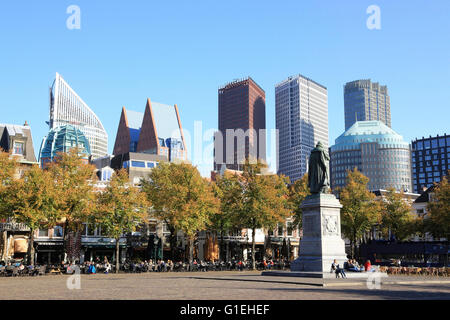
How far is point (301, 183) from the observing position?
234 ft

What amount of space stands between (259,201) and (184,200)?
9235 millimetres

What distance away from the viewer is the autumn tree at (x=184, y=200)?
57438mm

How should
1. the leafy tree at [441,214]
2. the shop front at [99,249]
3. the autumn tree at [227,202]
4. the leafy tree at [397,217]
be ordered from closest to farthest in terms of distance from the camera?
the leafy tree at [441,214], the autumn tree at [227,202], the shop front at [99,249], the leafy tree at [397,217]

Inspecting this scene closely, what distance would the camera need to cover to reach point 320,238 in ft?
115

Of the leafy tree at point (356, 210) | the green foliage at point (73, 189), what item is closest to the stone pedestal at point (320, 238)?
the green foliage at point (73, 189)

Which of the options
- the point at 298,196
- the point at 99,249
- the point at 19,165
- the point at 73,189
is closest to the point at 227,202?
the point at 298,196

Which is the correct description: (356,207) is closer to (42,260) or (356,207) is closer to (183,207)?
(183,207)

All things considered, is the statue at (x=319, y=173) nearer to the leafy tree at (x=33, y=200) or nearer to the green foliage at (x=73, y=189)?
the green foliage at (x=73, y=189)

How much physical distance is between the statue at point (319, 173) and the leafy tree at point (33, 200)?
2545cm

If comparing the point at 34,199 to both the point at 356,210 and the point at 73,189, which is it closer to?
the point at 73,189

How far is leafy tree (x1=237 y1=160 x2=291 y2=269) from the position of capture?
60188 millimetres
